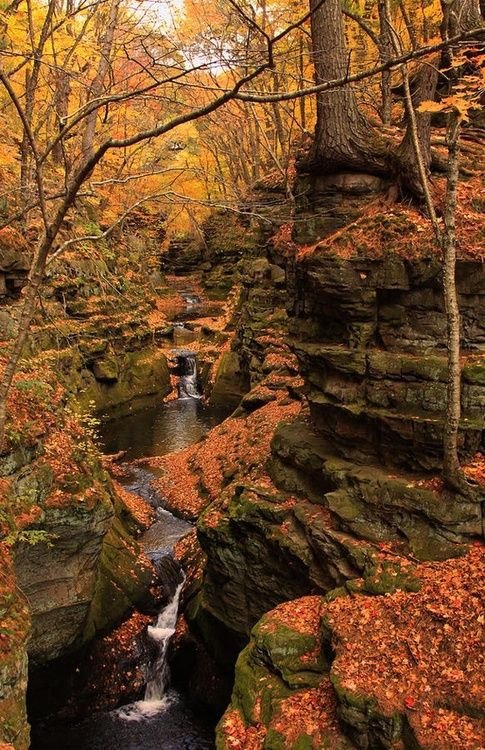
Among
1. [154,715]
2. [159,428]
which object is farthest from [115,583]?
[159,428]

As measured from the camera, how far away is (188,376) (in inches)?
1222

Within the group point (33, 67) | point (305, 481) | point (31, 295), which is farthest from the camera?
point (305, 481)

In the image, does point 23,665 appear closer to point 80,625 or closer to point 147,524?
point 80,625

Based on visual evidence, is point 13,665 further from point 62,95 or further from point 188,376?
point 188,376

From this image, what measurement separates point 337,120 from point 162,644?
1235cm

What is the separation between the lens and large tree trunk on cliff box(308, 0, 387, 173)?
1079 centimetres

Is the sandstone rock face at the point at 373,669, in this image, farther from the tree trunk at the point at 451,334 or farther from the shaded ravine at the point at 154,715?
the shaded ravine at the point at 154,715

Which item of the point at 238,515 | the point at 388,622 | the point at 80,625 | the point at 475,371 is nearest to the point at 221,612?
the point at 238,515

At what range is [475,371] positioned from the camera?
9109mm

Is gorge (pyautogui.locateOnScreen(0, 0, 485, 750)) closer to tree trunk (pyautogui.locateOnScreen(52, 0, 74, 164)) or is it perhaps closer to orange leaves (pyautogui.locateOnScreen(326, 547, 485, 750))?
orange leaves (pyautogui.locateOnScreen(326, 547, 485, 750))

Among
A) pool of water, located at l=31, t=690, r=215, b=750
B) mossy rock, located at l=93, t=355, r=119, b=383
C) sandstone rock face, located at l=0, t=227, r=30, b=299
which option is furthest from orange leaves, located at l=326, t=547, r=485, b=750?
mossy rock, located at l=93, t=355, r=119, b=383

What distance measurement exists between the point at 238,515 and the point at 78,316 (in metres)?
16.4

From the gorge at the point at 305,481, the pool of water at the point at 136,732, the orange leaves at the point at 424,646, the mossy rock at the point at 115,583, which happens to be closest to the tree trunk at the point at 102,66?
the gorge at the point at 305,481

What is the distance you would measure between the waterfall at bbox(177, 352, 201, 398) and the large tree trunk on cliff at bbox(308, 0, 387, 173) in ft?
62.8
